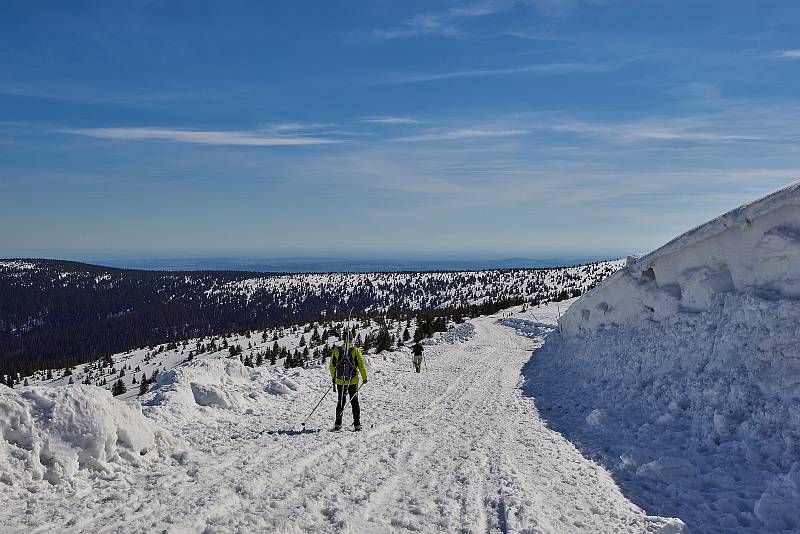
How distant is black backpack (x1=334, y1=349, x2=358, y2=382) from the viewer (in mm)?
9711

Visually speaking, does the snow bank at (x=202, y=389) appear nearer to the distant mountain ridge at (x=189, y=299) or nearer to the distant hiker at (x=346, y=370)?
the distant hiker at (x=346, y=370)

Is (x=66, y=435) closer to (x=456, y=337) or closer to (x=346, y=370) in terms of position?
(x=346, y=370)

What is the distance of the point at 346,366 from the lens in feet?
32.0

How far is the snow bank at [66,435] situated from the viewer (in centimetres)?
596

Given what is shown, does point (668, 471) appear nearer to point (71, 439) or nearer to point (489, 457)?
point (489, 457)

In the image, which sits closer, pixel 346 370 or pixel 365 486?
pixel 365 486

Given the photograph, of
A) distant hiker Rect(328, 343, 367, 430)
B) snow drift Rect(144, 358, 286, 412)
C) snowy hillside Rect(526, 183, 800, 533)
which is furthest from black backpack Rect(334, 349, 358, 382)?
snowy hillside Rect(526, 183, 800, 533)

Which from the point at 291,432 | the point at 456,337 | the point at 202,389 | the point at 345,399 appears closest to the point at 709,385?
the point at 345,399

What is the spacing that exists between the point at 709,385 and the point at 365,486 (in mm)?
6278

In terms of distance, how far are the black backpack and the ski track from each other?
1025 mm

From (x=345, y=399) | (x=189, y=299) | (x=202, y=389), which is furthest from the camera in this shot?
(x=189, y=299)

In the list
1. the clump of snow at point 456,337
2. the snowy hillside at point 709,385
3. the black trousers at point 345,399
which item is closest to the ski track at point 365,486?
the black trousers at point 345,399

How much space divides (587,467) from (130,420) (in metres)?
6.57

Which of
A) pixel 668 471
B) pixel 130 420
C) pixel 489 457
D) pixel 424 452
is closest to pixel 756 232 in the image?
pixel 668 471
